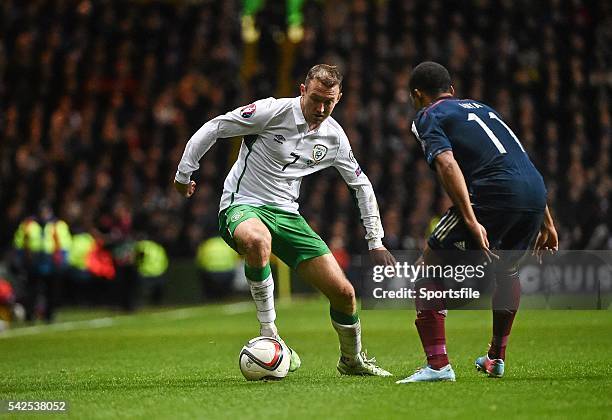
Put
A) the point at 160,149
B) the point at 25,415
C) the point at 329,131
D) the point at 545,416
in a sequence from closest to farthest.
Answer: the point at 545,416, the point at 25,415, the point at 329,131, the point at 160,149

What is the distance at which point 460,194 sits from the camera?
274 inches

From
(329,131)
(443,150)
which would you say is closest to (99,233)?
(329,131)

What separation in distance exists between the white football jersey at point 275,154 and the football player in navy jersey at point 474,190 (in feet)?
3.16

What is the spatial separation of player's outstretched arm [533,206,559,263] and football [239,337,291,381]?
1.82 m

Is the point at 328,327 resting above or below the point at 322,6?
below

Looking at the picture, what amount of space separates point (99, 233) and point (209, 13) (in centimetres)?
637

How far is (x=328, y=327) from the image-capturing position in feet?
45.9

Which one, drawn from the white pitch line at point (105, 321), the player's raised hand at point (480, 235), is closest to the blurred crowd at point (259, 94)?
the white pitch line at point (105, 321)

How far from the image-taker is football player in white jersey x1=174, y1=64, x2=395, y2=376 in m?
7.98

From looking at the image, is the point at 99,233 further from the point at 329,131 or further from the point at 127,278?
the point at 329,131

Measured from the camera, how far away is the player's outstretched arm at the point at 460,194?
6.97 metres

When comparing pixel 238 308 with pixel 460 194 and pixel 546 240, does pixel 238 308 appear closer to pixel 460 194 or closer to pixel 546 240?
pixel 546 240

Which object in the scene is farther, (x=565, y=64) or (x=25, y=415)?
(x=565, y=64)

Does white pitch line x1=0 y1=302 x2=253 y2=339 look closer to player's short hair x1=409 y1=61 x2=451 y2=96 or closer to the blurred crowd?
the blurred crowd
